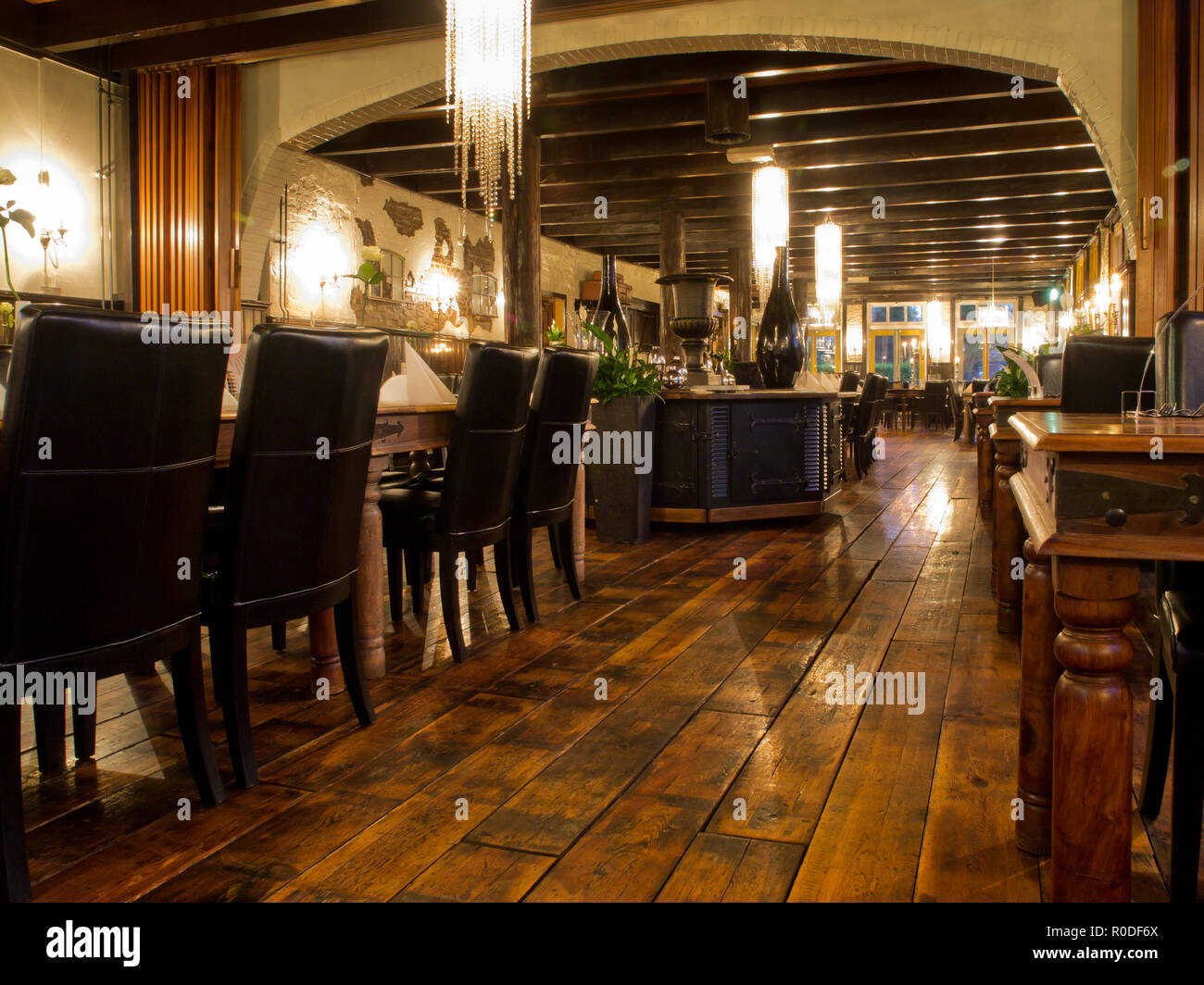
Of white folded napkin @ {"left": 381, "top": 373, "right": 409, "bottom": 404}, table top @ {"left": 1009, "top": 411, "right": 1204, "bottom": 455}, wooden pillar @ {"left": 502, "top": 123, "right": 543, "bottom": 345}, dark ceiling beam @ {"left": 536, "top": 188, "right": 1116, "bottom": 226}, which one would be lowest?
table top @ {"left": 1009, "top": 411, "right": 1204, "bottom": 455}

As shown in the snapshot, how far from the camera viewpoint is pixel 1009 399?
4.39 m

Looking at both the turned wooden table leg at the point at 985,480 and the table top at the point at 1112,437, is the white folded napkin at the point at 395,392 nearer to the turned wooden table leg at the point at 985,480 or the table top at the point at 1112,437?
the table top at the point at 1112,437

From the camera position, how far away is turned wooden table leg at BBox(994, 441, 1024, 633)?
119 inches

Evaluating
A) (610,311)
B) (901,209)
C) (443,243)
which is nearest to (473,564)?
(610,311)

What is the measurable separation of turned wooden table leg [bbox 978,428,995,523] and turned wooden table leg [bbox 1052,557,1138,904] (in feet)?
15.8

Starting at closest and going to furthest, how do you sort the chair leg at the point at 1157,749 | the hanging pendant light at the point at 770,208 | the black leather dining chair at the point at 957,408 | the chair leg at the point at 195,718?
the chair leg at the point at 1157,749, the chair leg at the point at 195,718, the hanging pendant light at the point at 770,208, the black leather dining chair at the point at 957,408

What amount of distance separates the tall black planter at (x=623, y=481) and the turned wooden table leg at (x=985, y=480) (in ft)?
7.31

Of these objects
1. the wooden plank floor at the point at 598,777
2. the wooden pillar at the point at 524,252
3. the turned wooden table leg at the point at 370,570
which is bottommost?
the wooden plank floor at the point at 598,777

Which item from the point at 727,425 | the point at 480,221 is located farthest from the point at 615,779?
Result: the point at 480,221

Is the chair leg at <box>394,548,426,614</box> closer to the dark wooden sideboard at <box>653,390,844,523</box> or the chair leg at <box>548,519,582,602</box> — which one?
the chair leg at <box>548,519,582,602</box>

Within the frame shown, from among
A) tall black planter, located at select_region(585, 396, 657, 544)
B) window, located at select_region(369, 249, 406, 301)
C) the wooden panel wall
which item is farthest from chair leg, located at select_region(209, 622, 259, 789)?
window, located at select_region(369, 249, 406, 301)

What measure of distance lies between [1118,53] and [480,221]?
8310 millimetres

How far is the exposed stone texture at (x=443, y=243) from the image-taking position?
37.1ft

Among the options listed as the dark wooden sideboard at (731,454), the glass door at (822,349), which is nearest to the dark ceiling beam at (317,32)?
the dark wooden sideboard at (731,454)
